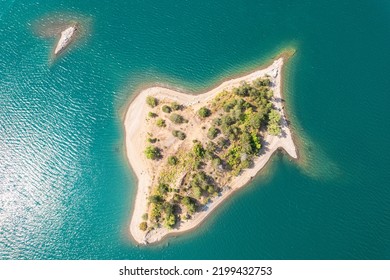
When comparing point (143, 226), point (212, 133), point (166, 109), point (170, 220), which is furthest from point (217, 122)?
point (143, 226)

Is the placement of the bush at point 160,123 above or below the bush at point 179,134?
above

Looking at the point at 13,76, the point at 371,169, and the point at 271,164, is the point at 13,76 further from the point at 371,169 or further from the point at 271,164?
the point at 371,169

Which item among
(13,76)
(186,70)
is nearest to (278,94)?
(186,70)

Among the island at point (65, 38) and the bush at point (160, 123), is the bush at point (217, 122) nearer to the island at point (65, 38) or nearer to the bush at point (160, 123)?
the bush at point (160, 123)

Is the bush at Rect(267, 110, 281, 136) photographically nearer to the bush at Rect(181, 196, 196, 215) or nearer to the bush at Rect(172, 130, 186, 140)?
the bush at Rect(172, 130, 186, 140)

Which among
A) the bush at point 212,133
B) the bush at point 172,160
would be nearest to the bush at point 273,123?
the bush at point 212,133
